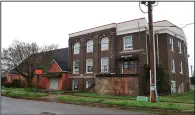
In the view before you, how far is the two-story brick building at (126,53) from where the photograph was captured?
90.4 ft

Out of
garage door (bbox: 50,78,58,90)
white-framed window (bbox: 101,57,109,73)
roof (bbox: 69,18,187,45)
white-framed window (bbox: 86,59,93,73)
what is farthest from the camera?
garage door (bbox: 50,78,58,90)

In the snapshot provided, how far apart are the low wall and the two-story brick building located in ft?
0.51

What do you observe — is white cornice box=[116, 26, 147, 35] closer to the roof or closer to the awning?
the roof

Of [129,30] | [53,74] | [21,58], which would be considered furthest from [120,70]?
[21,58]

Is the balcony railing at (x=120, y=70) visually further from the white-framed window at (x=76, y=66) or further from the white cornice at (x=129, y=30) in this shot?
the white-framed window at (x=76, y=66)

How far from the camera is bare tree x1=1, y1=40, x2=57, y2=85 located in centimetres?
3494

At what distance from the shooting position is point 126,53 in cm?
2895

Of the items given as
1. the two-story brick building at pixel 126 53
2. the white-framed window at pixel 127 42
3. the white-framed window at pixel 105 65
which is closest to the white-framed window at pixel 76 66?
the two-story brick building at pixel 126 53

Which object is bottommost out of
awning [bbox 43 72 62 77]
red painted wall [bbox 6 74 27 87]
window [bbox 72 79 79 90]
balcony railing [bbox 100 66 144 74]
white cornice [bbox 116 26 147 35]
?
window [bbox 72 79 79 90]

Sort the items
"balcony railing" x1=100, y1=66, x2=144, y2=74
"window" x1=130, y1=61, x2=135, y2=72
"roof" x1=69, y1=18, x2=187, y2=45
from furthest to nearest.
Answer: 1. "window" x1=130, y1=61, x2=135, y2=72
2. "roof" x1=69, y1=18, x2=187, y2=45
3. "balcony railing" x1=100, y1=66, x2=144, y2=74

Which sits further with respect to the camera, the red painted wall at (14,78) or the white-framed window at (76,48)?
the red painted wall at (14,78)

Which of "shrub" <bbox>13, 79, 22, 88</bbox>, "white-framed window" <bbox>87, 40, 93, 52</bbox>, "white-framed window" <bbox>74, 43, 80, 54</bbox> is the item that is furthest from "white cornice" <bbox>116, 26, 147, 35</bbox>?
"shrub" <bbox>13, 79, 22, 88</bbox>

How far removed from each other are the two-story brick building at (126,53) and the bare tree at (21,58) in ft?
17.6

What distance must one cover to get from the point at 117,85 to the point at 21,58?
15.9m
